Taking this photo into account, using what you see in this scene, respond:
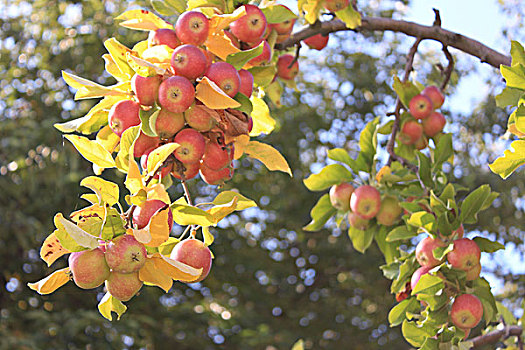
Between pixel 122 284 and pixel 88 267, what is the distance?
0.03 metres

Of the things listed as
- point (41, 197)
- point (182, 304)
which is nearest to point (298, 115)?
point (182, 304)

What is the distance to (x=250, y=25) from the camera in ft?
2.20

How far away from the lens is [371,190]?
89 cm

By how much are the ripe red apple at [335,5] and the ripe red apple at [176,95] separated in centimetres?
41

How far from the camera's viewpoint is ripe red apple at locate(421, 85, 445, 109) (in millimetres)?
994

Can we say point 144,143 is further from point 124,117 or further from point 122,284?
point 122,284

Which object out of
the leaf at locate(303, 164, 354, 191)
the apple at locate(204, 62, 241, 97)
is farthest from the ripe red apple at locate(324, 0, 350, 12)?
the apple at locate(204, 62, 241, 97)

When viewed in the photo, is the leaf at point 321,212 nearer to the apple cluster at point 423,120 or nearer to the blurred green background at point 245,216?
the apple cluster at point 423,120

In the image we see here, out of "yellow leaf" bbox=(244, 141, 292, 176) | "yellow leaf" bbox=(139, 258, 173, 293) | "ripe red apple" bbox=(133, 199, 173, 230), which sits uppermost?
"ripe red apple" bbox=(133, 199, 173, 230)

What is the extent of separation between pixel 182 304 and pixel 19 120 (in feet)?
3.26

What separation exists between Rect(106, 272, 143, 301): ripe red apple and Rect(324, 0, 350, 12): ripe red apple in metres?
0.55

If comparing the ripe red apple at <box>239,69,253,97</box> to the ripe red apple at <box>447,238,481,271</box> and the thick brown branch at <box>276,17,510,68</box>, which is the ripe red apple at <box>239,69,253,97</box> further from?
the ripe red apple at <box>447,238,481,271</box>

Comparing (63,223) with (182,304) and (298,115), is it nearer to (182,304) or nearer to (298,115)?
(182,304)

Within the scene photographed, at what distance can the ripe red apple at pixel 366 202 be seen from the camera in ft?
2.89
